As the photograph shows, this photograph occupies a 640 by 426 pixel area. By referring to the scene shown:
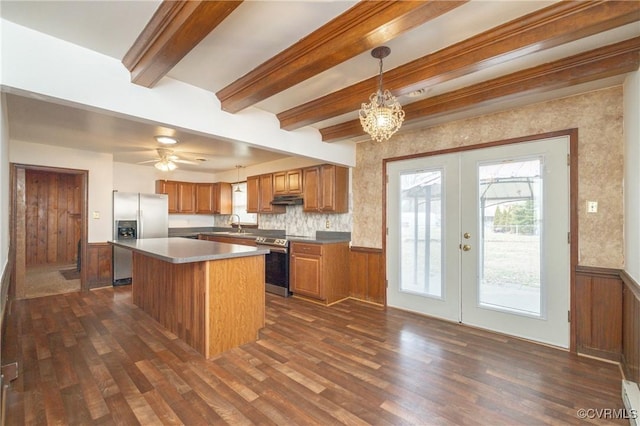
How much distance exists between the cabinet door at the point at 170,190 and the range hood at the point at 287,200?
2467 mm

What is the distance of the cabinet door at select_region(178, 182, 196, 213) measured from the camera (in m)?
6.33

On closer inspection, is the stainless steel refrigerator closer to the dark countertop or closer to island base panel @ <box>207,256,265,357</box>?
the dark countertop

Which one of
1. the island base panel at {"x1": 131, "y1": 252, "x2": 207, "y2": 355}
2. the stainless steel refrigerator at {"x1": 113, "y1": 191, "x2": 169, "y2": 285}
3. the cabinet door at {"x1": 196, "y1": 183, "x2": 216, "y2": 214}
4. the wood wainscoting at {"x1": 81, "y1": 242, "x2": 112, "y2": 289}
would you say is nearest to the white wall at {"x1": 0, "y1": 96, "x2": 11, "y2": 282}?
the island base panel at {"x1": 131, "y1": 252, "x2": 207, "y2": 355}

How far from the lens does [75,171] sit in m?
4.70

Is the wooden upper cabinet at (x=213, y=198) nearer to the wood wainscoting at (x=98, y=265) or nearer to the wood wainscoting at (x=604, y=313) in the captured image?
the wood wainscoting at (x=98, y=265)

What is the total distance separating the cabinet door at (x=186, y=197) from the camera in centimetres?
633

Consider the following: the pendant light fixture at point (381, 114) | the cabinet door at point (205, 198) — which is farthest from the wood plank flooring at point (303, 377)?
the cabinet door at point (205, 198)

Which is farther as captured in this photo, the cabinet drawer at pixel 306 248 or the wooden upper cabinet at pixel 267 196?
the wooden upper cabinet at pixel 267 196

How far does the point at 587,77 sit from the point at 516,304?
2.17 metres

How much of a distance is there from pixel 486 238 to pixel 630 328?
1.28 m

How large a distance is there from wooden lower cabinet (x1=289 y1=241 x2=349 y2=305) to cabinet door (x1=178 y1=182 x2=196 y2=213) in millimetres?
3247

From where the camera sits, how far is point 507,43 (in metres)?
1.84

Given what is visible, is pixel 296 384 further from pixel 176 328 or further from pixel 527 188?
pixel 527 188

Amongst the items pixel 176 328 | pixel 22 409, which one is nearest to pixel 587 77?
pixel 176 328
